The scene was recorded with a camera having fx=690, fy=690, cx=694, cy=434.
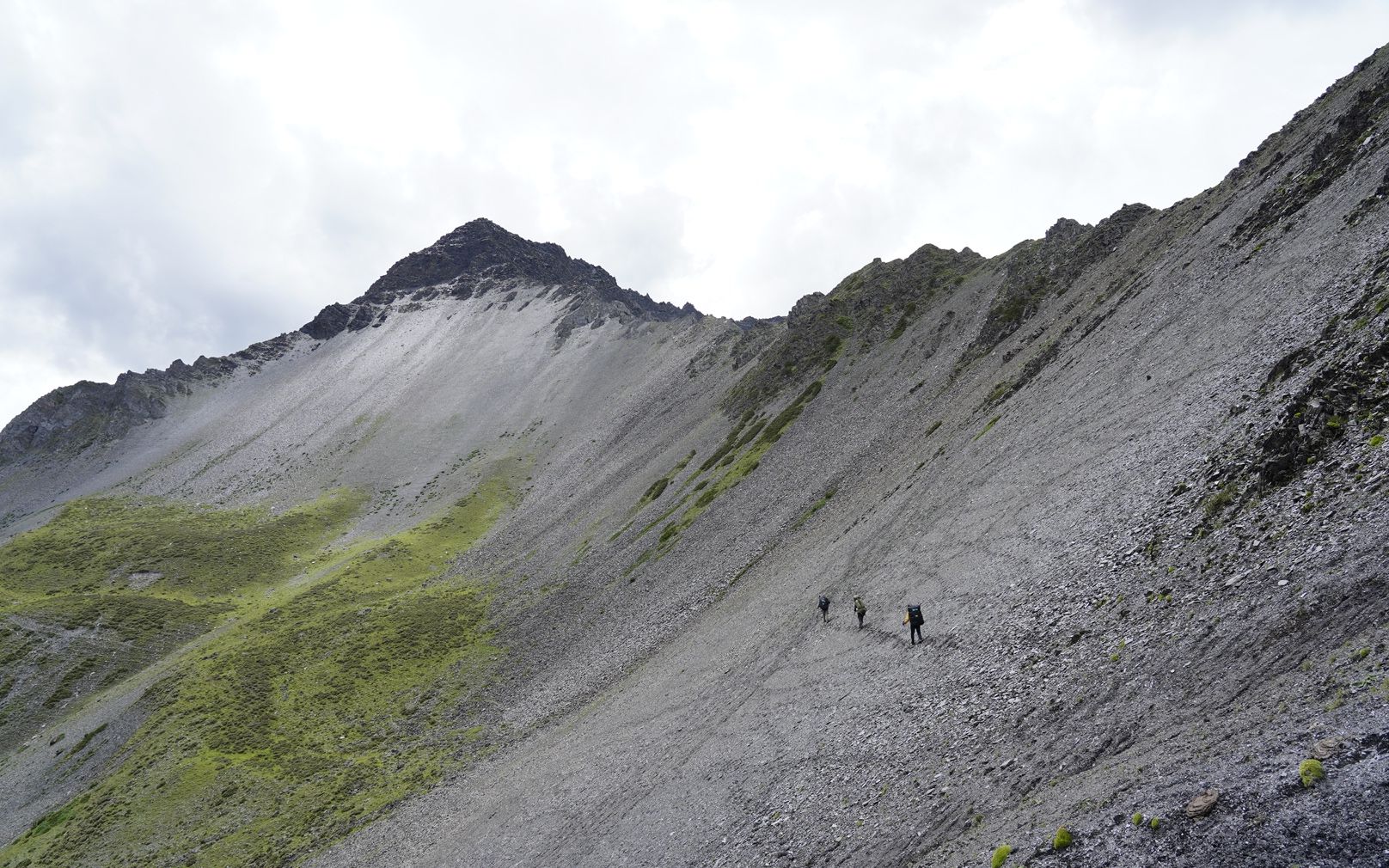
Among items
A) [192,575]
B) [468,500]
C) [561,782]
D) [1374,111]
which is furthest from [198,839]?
[1374,111]

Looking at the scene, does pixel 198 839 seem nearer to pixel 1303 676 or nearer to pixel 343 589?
pixel 343 589

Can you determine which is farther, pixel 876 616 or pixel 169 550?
pixel 169 550

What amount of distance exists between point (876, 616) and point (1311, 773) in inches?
880

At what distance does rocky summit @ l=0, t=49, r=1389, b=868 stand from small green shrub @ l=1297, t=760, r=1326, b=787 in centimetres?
8

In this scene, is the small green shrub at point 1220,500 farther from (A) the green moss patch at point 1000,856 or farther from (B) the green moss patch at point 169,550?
(B) the green moss patch at point 169,550

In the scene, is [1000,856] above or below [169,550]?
below

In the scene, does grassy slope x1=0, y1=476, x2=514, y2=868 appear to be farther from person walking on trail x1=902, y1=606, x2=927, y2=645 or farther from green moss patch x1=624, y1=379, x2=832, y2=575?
person walking on trail x1=902, y1=606, x2=927, y2=645

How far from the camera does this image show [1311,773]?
10.5 meters

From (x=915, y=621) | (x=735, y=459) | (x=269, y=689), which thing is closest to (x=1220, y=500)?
(x=915, y=621)

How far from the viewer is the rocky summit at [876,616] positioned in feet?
48.6

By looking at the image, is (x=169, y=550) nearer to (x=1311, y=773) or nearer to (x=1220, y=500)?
(x=1220, y=500)

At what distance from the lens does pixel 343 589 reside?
83.0 m

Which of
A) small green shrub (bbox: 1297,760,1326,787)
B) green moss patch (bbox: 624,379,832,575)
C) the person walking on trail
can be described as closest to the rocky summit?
small green shrub (bbox: 1297,760,1326,787)

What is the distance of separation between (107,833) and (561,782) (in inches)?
1254
